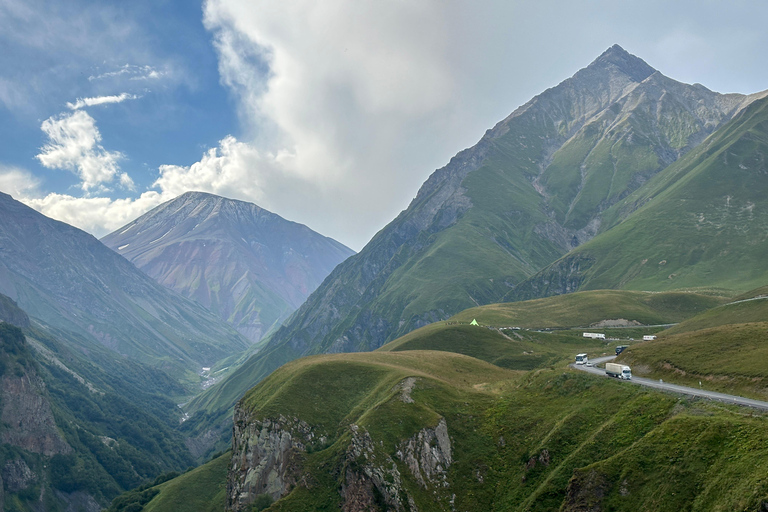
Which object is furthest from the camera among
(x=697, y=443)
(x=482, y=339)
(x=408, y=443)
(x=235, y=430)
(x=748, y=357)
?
(x=482, y=339)

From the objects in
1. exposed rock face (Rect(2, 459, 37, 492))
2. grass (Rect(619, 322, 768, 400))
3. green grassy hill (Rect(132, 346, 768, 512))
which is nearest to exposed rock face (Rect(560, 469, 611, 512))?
green grassy hill (Rect(132, 346, 768, 512))

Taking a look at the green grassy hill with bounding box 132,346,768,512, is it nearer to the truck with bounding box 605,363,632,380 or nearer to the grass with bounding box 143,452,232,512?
the truck with bounding box 605,363,632,380

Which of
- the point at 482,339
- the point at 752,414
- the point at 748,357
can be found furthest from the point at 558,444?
the point at 482,339

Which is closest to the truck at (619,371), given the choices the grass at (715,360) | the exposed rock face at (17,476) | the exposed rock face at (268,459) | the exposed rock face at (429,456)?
the grass at (715,360)

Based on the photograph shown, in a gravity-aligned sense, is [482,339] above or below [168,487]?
above

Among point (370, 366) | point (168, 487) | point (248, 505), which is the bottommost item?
point (168, 487)

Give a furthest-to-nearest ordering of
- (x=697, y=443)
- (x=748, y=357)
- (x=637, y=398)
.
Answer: (x=748, y=357) → (x=637, y=398) → (x=697, y=443)

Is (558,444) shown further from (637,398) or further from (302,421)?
(302,421)
